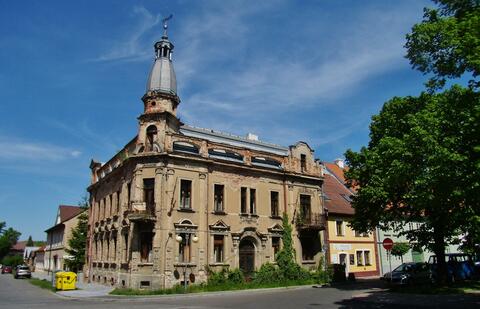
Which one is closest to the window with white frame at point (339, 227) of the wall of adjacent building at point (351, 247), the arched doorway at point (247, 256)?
the wall of adjacent building at point (351, 247)

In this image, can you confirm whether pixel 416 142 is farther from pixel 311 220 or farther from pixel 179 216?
pixel 311 220

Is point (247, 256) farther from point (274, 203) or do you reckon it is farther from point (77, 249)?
point (77, 249)

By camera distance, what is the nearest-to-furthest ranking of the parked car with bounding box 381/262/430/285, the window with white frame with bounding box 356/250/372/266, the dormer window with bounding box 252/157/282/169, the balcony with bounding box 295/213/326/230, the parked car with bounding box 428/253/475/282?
the parked car with bounding box 381/262/430/285 → the parked car with bounding box 428/253/475/282 → the balcony with bounding box 295/213/326/230 → the dormer window with bounding box 252/157/282/169 → the window with white frame with bounding box 356/250/372/266

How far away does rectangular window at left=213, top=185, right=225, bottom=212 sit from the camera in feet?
94.7

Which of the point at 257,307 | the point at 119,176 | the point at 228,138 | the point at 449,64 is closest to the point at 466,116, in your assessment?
the point at 449,64

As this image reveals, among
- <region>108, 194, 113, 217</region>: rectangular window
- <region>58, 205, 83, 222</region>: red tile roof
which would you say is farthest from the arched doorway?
<region>58, 205, 83, 222</region>: red tile roof

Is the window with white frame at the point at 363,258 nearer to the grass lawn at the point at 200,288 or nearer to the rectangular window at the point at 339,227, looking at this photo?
the rectangular window at the point at 339,227

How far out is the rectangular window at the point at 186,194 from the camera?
27391 mm

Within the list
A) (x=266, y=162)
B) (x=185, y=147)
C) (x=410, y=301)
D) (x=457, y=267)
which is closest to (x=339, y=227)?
(x=266, y=162)

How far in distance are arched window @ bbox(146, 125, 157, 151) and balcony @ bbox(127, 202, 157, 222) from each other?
391 centimetres

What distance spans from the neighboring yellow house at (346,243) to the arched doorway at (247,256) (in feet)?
24.9

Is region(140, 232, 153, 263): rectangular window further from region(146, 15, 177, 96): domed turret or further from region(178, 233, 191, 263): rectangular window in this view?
region(146, 15, 177, 96): domed turret

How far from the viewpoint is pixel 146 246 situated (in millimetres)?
26250

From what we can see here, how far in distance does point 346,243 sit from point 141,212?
1844 centimetres
